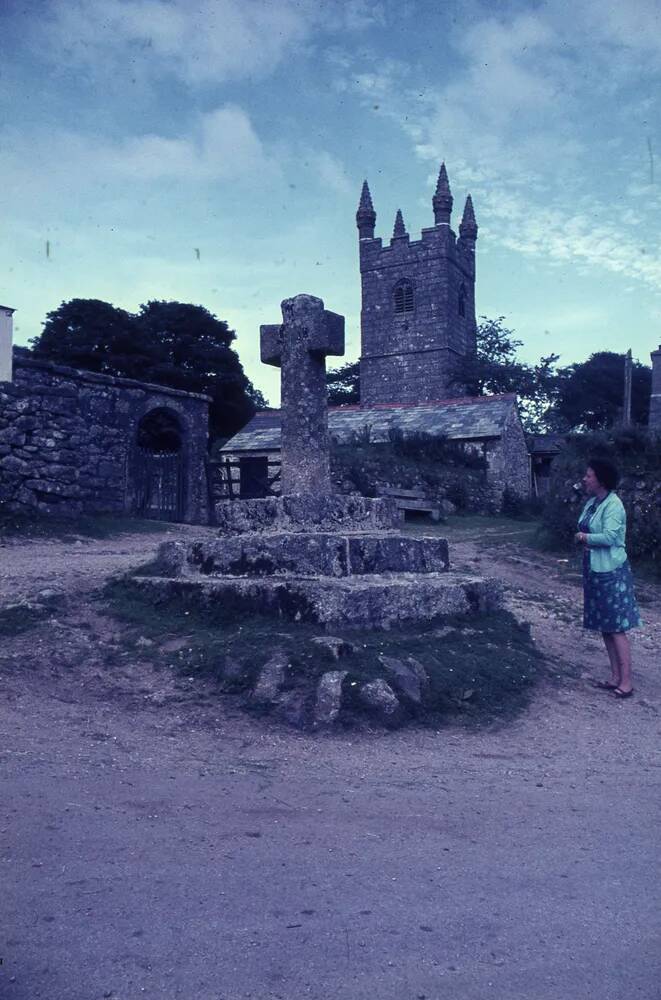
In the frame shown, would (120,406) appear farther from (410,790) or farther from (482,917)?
(482,917)

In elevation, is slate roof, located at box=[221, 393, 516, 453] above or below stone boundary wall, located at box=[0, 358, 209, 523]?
above

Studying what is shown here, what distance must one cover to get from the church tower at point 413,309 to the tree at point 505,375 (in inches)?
30.0

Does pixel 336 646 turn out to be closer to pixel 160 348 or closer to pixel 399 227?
pixel 160 348

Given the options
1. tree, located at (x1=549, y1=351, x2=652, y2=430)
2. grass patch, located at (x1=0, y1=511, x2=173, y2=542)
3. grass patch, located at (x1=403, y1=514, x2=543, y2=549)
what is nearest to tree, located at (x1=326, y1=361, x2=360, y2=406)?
tree, located at (x1=549, y1=351, x2=652, y2=430)

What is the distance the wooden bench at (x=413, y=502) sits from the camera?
20172 mm

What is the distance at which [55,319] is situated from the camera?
35.8m

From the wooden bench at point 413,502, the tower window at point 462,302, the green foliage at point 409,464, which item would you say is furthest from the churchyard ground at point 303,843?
the tower window at point 462,302

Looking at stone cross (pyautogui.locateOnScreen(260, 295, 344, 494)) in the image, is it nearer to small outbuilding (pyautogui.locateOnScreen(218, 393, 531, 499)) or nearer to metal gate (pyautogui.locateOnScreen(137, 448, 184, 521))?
metal gate (pyautogui.locateOnScreen(137, 448, 184, 521))

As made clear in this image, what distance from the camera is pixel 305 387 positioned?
696cm

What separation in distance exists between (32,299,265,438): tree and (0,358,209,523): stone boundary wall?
64.8 ft

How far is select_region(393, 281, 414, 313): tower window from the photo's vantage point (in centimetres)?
4497

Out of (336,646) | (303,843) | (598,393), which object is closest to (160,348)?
(598,393)

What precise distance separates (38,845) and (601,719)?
3.37 metres

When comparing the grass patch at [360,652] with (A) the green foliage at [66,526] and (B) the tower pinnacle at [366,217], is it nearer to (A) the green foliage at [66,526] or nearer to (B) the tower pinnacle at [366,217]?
(A) the green foliage at [66,526]
